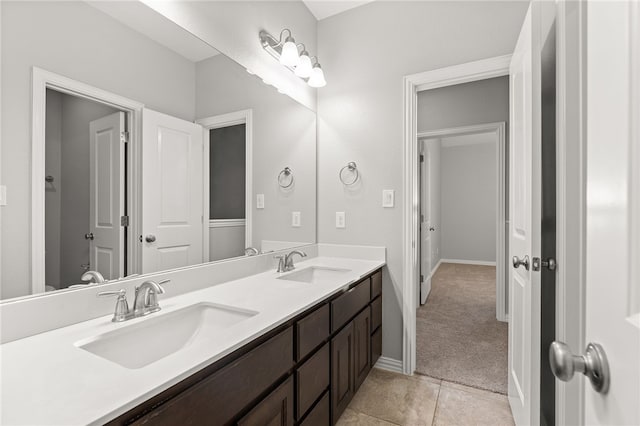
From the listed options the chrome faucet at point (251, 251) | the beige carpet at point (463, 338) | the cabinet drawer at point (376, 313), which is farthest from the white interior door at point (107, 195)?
the beige carpet at point (463, 338)

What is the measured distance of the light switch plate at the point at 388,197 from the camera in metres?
2.16

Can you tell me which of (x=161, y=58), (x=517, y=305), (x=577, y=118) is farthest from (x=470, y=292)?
(x=161, y=58)

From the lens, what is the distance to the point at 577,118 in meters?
0.62

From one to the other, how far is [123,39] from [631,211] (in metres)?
1.52

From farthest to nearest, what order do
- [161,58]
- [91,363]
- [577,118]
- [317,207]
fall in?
1. [317,207]
2. [161,58]
3. [91,363]
4. [577,118]

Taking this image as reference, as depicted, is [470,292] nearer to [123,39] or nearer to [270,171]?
[270,171]

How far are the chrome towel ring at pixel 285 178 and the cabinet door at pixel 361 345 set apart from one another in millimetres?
1010

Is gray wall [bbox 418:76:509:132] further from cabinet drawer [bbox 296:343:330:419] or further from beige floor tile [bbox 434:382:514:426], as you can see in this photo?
cabinet drawer [bbox 296:343:330:419]

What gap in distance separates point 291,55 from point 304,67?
0.18m

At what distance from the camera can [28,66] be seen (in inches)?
35.0

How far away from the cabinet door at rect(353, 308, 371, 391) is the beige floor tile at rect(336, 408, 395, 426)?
0.13 metres

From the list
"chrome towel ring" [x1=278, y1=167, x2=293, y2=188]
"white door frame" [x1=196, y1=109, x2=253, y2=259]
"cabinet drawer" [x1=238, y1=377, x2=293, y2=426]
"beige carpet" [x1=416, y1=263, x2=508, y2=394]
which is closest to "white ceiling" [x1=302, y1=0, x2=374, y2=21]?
"white door frame" [x1=196, y1=109, x2=253, y2=259]

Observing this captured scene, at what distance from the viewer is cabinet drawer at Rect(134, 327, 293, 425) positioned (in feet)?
2.29

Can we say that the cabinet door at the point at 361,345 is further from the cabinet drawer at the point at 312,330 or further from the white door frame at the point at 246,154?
the white door frame at the point at 246,154
